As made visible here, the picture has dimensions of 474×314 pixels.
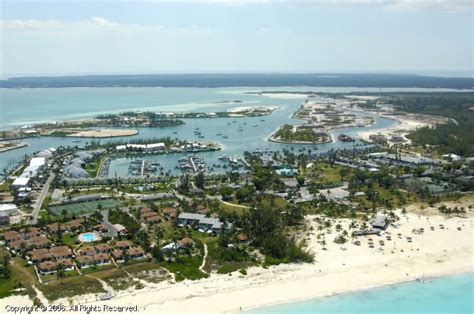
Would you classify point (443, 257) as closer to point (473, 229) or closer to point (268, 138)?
point (473, 229)

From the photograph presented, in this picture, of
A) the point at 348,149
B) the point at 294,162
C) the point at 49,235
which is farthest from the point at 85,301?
the point at 348,149

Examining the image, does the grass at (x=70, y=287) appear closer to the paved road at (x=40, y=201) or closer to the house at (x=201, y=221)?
the house at (x=201, y=221)

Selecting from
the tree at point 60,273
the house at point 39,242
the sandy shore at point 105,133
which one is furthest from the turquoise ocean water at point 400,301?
the sandy shore at point 105,133

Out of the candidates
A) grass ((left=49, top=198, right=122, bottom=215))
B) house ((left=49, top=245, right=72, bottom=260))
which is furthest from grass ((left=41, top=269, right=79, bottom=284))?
grass ((left=49, top=198, right=122, bottom=215))

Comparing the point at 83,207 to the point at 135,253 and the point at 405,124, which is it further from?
the point at 405,124

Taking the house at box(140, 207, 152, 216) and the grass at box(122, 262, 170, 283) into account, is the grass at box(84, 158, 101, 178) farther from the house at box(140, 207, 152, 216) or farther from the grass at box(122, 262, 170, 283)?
the grass at box(122, 262, 170, 283)

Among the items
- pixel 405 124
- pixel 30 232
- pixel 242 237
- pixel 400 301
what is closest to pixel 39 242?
pixel 30 232
